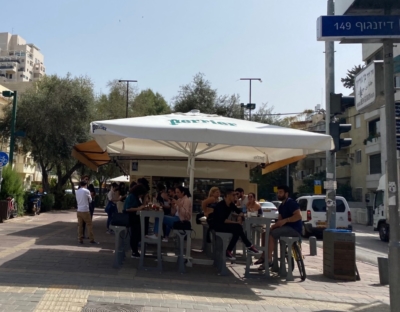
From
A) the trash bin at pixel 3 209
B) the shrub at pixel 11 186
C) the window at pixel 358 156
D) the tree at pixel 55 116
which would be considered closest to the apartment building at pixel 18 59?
the window at pixel 358 156

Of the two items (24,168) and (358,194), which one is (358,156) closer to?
(358,194)

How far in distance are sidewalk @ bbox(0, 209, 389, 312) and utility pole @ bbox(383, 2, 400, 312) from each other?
1.41 m

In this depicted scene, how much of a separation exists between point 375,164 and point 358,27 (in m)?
36.0

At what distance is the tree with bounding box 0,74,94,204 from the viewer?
27.4 metres

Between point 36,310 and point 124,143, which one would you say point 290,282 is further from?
point 124,143

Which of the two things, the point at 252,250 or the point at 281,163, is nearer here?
the point at 252,250

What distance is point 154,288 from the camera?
24.1 ft

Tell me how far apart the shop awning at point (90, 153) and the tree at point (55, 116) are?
43.4 feet

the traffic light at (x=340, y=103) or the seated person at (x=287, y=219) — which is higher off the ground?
the traffic light at (x=340, y=103)

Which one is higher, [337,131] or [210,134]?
[337,131]

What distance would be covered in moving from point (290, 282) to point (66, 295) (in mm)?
4119

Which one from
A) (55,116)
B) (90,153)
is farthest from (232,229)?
(55,116)

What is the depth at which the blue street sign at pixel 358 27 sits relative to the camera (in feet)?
20.1

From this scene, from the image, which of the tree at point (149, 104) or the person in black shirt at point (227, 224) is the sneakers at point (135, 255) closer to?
the person in black shirt at point (227, 224)
